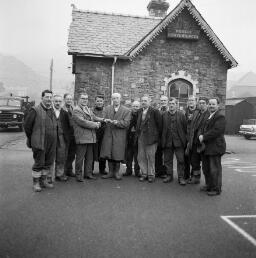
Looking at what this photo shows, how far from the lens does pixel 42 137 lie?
6.73 metres

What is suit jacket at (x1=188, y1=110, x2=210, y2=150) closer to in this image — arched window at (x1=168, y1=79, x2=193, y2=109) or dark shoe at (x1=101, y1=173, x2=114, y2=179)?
dark shoe at (x1=101, y1=173, x2=114, y2=179)

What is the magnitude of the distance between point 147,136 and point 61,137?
2.01 m

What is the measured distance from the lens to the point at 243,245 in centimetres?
432

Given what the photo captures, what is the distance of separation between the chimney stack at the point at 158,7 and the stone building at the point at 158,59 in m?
8.69

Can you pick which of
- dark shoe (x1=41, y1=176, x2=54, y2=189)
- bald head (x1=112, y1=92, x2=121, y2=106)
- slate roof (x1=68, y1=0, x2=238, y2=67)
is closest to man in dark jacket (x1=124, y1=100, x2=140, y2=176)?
bald head (x1=112, y1=92, x2=121, y2=106)

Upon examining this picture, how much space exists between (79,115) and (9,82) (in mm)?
106678

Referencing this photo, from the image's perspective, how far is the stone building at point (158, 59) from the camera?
1543cm

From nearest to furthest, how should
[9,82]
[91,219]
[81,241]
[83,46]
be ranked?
[81,241] < [91,219] < [83,46] < [9,82]

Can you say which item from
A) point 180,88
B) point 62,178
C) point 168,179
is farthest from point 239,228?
point 180,88

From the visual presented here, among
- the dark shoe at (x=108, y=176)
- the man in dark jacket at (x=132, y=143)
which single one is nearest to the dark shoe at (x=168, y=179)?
the man in dark jacket at (x=132, y=143)

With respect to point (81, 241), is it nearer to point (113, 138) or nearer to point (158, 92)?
point (113, 138)

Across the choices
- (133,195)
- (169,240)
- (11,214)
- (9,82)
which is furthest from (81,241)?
(9,82)

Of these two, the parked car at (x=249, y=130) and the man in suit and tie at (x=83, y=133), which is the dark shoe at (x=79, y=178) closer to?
the man in suit and tie at (x=83, y=133)

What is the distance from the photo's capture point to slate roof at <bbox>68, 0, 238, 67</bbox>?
15359mm
